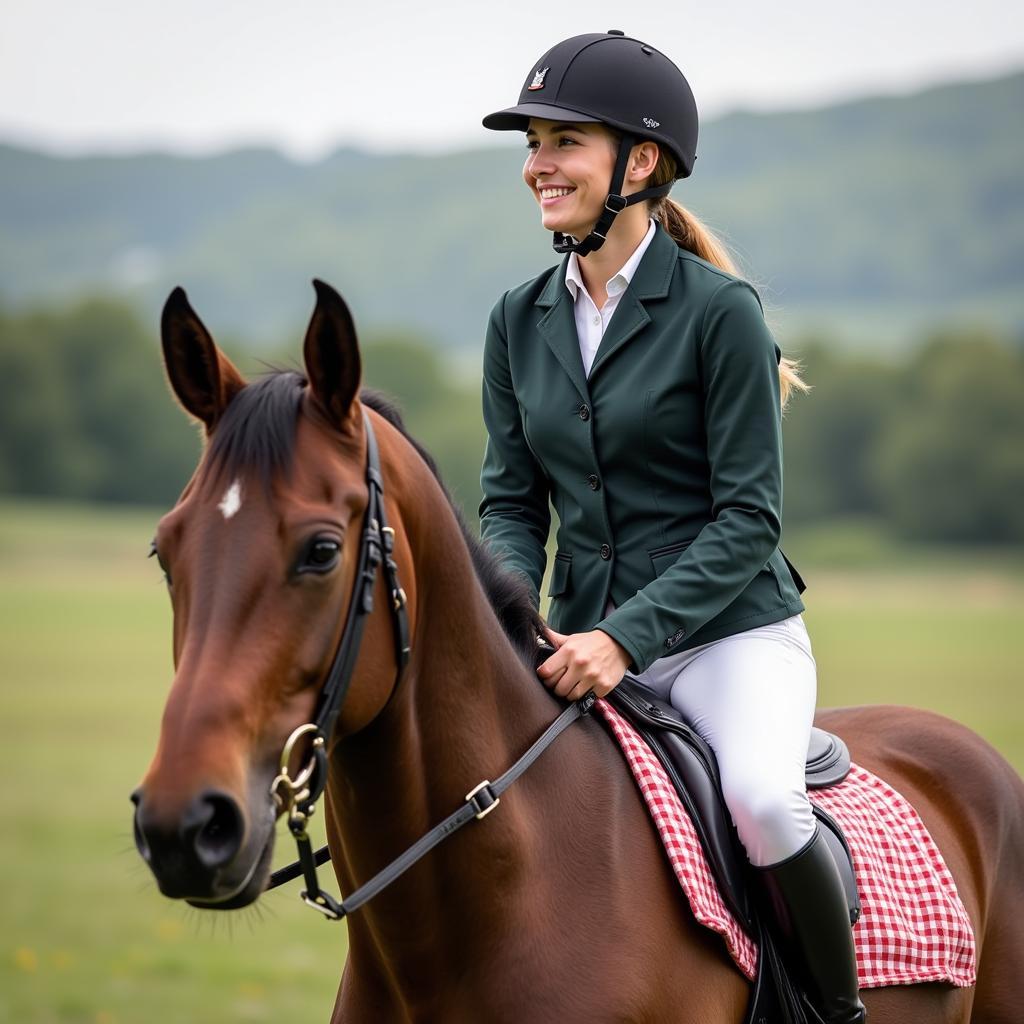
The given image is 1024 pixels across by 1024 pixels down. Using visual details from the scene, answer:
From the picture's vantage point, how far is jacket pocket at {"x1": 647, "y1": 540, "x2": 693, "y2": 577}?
414 centimetres

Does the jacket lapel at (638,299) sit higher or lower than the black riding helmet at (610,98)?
lower

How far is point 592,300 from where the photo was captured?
4395mm

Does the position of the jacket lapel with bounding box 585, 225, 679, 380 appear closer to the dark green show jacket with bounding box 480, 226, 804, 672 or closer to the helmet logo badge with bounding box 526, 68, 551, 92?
the dark green show jacket with bounding box 480, 226, 804, 672

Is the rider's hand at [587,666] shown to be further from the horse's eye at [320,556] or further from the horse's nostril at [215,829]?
the horse's nostril at [215,829]

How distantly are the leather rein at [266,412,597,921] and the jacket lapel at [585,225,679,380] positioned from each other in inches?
42.2

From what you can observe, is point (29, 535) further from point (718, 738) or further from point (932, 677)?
point (718, 738)

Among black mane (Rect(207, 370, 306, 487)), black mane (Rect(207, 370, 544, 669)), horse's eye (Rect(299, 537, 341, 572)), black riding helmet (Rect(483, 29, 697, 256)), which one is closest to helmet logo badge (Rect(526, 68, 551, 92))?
black riding helmet (Rect(483, 29, 697, 256))

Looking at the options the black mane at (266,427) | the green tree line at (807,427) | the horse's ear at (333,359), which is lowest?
the green tree line at (807,427)

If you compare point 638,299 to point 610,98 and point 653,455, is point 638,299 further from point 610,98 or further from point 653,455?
point 610,98

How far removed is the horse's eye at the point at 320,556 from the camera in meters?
2.97

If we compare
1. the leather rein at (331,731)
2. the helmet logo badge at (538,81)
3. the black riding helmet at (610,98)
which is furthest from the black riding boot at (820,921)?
the helmet logo badge at (538,81)

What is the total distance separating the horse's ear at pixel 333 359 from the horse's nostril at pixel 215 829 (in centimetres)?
90

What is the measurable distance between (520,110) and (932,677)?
1251 inches

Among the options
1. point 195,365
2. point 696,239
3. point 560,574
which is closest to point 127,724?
point 560,574
